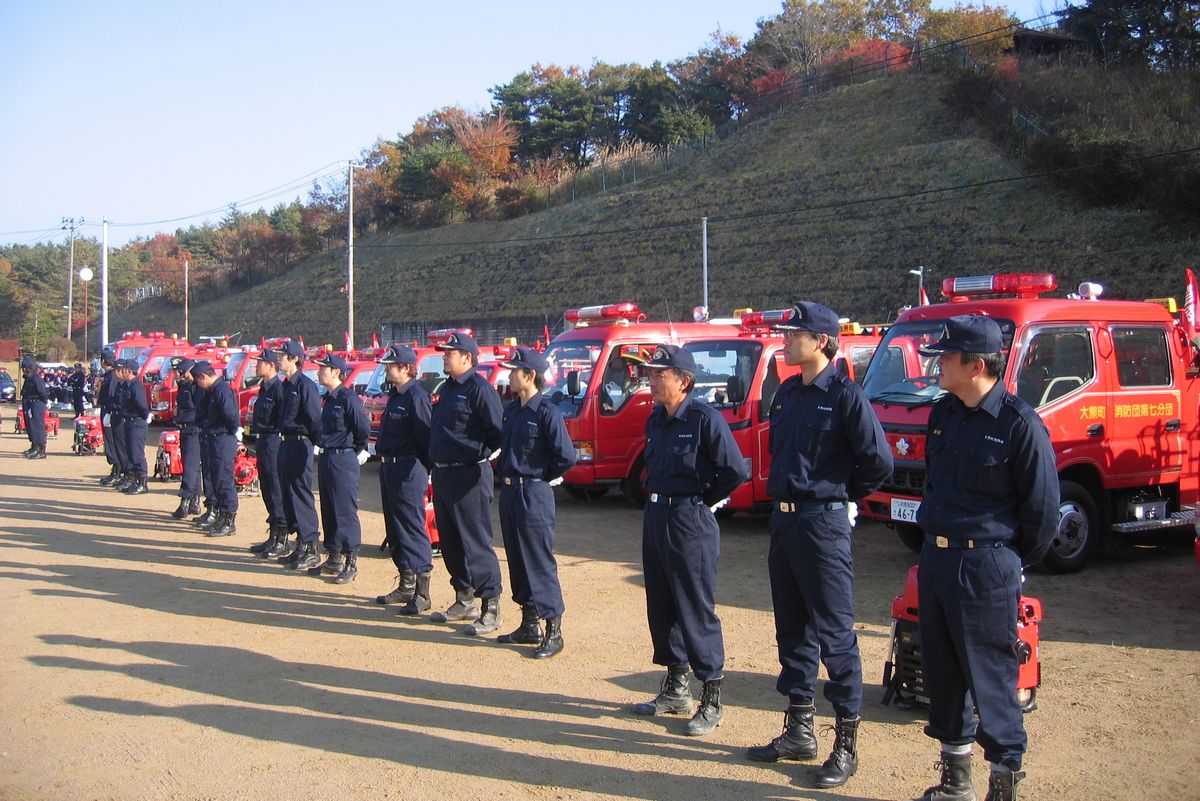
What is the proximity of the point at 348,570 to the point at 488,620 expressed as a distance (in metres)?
2.40

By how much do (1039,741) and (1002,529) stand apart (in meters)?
1.73

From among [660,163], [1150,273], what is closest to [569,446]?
[1150,273]

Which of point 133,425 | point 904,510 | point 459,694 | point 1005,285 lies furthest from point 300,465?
point 1005,285

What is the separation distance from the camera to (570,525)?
12086mm

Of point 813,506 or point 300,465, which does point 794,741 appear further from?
point 300,465

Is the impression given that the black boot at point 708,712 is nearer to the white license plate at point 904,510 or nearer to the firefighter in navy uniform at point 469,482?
the firefighter in navy uniform at point 469,482

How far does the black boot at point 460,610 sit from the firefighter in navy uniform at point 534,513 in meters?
0.78

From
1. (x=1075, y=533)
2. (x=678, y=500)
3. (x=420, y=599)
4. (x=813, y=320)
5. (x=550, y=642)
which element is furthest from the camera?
(x=1075, y=533)

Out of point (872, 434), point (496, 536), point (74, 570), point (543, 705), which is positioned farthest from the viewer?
point (496, 536)

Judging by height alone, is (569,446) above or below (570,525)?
above

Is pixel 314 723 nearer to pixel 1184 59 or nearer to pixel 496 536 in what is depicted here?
pixel 496 536

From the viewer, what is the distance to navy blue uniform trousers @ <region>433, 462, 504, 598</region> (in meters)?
7.46

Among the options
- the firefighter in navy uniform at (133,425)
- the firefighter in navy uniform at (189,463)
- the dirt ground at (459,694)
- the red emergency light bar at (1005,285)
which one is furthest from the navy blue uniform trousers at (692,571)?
the firefighter in navy uniform at (133,425)

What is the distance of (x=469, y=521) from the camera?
24.5ft
